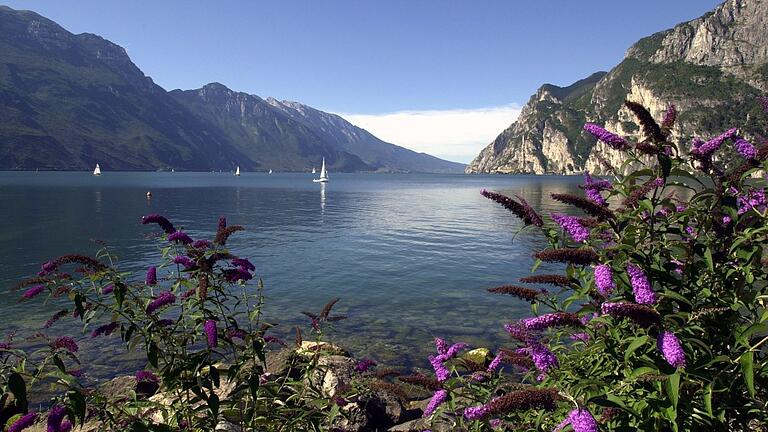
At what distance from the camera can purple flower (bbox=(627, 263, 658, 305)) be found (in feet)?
9.76

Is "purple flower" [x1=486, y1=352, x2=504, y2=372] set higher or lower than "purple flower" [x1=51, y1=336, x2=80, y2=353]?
lower

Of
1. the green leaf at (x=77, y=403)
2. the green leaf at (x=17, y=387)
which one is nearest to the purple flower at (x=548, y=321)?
the green leaf at (x=77, y=403)

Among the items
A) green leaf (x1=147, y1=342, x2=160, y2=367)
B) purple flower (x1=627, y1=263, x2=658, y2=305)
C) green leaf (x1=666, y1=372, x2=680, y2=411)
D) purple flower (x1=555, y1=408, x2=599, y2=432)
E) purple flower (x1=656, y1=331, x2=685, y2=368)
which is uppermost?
purple flower (x1=627, y1=263, x2=658, y2=305)

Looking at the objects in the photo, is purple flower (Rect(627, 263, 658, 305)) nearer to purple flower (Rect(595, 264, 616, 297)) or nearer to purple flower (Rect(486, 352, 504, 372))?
purple flower (Rect(595, 264, 616, 297))

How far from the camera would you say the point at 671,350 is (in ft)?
9.11

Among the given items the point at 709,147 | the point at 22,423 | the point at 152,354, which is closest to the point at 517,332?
the point at 709,147

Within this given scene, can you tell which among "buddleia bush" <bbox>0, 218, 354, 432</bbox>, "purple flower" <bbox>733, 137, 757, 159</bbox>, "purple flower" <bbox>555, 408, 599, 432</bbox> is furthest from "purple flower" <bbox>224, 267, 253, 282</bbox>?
"purple flower" <bbox>733, 137, 757, 159</bbox>

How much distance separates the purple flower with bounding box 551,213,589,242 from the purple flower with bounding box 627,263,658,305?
2.16 ft

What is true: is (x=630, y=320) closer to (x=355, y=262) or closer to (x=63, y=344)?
(x=63, y=344)

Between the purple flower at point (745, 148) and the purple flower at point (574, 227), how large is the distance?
1732mm

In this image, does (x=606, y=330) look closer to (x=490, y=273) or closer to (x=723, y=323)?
(x=723, y=323)

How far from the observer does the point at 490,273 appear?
116 feet

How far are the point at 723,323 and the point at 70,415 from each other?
18.8ft

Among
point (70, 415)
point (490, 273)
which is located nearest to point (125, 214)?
point (490, 273)
